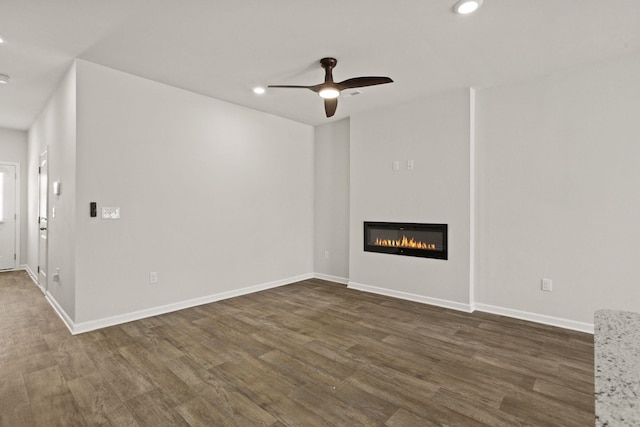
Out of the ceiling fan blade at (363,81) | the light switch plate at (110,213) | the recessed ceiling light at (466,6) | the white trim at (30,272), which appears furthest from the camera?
the white trim at (30,272)

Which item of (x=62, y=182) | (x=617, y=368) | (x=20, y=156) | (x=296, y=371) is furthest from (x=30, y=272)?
(x=617, y=368)

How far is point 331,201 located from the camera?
566cm

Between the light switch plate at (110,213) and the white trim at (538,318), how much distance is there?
14.0 feet

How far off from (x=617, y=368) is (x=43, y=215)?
6.05 meters

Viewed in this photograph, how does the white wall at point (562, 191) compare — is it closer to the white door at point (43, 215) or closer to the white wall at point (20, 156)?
the white door at point (43, 215)

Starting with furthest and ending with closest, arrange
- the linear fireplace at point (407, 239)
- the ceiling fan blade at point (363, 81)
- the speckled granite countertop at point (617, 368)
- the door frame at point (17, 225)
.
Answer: the door frame at point (17, 225) < the linear fireplace at point (407, 239) < the ceiling fan blade at point (363, 81) < the speckled granite countertop at point (617, 368)

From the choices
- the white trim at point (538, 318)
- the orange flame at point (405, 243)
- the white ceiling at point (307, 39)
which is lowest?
the white trim at point (538, 318)

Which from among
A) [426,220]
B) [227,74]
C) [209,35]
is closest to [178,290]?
[227,74]

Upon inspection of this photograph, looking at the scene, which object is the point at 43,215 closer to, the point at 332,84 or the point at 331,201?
the point at 331,201

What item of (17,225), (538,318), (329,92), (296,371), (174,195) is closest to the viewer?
(296,371)

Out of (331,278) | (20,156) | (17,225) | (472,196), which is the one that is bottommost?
(331,278)

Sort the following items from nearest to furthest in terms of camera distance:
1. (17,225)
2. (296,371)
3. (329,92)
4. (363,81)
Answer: (296,371) < (363,81) < (329,92) < (17,225)

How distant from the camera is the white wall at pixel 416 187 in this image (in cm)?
404

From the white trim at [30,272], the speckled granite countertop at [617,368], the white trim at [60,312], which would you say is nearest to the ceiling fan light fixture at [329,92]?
the speckled granite countertop at [617,368]
